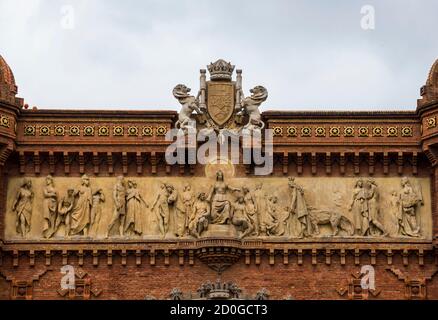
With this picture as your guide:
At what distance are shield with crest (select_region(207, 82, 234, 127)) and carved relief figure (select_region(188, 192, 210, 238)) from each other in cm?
249

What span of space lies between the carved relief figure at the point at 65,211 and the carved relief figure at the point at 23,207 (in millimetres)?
907

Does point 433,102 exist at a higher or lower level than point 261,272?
higher

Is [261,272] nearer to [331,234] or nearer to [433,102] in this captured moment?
[331,234]

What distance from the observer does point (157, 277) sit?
63812 mm

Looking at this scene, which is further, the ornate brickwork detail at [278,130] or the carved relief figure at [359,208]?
the ornate brickwork detail at [278,130]

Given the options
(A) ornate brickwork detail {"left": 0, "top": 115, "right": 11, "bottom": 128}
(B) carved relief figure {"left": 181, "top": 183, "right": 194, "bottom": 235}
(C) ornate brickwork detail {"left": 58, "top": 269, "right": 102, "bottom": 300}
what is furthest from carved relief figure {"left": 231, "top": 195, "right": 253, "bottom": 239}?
(A) ornate brickwork detail {"left": 0, "top": 115, "right": 11, "bottom": 128}

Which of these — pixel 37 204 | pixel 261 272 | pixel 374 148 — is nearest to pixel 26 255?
pixel 37 204

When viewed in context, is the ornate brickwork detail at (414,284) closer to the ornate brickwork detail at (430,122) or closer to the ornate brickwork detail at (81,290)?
the ornate brickwork detail at (430,122)

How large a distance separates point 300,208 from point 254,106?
350cm

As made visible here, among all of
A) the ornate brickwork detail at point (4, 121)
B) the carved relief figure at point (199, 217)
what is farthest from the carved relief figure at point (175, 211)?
the ornate brickwork detail at point (4, 121)

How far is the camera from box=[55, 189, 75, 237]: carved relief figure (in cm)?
6431

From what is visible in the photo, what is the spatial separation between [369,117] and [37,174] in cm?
1050

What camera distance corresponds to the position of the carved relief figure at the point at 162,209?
64.2m

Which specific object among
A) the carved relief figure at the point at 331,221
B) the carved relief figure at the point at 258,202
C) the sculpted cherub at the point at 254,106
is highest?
the sculpted cherub at the point at 254,106
